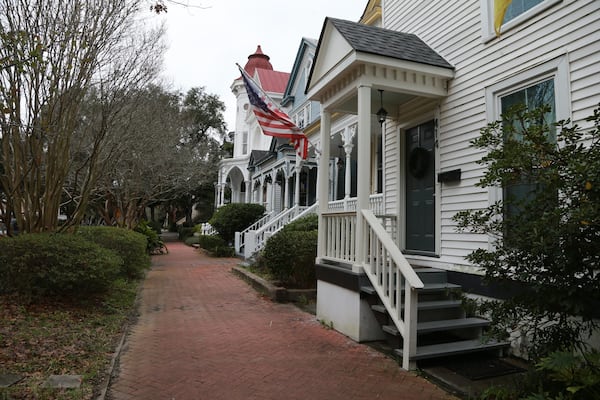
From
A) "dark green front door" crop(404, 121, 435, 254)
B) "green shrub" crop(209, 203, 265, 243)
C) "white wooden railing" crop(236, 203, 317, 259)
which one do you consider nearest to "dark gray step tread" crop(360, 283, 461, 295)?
"dark green front door" crop(404, 121, 435, 254)

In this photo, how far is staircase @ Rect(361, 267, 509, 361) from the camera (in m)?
4.69

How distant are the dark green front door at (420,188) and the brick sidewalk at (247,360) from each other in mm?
2208

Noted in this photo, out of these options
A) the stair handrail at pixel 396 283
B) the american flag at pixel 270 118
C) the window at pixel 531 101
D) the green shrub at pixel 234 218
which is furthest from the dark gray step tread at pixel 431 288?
the green shrub at pixel 234 218

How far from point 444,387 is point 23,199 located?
7.81 m

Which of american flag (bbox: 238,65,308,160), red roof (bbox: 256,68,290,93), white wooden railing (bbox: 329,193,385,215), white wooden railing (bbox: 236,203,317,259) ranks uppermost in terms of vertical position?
red roof (bbox: 256,68,290,93)

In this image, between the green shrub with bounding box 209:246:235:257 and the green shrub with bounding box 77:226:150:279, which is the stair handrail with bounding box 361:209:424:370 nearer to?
the green shrub with bounding box 77:226:150:279

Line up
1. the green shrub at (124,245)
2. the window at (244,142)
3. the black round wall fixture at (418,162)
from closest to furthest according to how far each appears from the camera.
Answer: the black round wall fixture at (418,162)
the green shrub at (124,245)
the window at (244,142)

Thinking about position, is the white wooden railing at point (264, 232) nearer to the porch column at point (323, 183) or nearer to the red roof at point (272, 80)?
the porch column at point (323, 183)

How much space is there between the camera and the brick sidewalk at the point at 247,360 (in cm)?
396

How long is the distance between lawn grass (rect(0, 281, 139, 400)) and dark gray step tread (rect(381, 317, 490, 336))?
319 cm

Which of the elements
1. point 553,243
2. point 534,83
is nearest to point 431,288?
point 553,243

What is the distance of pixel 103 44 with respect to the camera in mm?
7910

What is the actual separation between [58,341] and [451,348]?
4.78 metres

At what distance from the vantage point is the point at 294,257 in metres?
8.80
